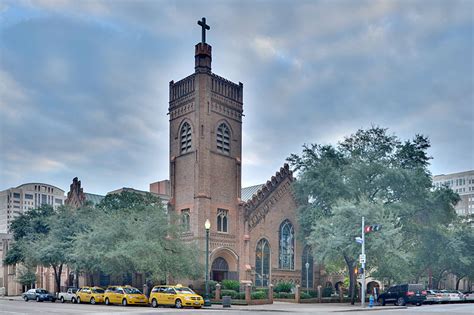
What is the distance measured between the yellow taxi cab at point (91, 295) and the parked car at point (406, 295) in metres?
23.5

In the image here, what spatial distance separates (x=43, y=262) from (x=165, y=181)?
41445 mm

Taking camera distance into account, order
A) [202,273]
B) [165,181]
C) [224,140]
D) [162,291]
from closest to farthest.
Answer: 1. [162,291]
2. [202,273]
3. [224,140]
4. [165,181]

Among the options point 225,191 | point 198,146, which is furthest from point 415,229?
point 198,146

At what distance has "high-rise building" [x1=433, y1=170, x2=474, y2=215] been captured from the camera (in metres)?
159

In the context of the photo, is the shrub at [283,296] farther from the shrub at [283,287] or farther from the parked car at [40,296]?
the parked car at [40,296]

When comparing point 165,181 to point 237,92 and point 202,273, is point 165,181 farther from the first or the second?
point 202,273

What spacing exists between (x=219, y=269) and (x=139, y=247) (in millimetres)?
13822

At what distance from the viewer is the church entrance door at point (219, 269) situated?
5097 centimetres

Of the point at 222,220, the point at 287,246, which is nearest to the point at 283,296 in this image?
the point at 287,246

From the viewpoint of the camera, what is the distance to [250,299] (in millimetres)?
41406

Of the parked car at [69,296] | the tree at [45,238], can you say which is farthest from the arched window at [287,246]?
the tree at [45,238]

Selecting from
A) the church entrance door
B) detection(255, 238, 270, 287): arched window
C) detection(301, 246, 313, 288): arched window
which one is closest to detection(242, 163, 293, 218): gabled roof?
detection(255, 238, 270, 287): arched window

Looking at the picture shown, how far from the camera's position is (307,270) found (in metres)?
58.2

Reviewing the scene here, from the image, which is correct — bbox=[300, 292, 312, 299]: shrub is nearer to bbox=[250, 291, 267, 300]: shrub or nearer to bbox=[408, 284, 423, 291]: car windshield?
bbox=[250, 291, 267, 300]: shrub
